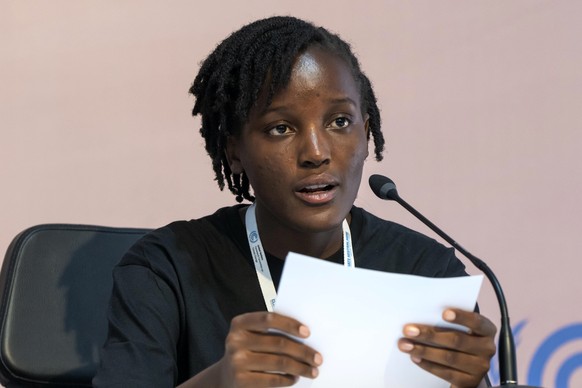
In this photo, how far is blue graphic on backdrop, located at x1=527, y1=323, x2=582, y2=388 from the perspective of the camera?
2.44 metres

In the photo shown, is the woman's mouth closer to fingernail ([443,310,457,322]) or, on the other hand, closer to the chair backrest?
fingernail ([443,310,457,322])

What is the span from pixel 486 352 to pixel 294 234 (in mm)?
465

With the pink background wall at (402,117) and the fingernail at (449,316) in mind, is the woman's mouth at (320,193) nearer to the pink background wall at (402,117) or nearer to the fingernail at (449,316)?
the fingernail at (449,316)

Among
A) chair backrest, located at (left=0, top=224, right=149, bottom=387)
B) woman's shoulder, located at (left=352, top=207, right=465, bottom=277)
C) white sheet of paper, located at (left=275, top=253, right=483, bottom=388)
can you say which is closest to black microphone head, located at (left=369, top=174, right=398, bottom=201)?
woman's shoulder, located at (left=352, top=207, right=465, bottom=277)

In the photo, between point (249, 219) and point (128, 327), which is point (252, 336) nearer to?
point (128, 327)

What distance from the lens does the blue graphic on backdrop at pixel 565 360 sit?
7.99 ft

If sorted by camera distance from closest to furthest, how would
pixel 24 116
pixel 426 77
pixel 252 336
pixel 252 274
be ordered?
1. pixel 252 336
2. pixel 252 274
3. pixel 24 116
4. pixel 426 77

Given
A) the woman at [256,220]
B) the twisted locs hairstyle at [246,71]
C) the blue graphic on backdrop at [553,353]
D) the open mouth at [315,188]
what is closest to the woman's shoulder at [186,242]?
the woman at [256,220]

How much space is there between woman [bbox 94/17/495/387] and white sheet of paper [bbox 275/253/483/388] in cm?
23

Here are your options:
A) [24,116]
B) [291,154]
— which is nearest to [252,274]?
[291,154]

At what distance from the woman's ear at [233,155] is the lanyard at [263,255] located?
0.24 ft

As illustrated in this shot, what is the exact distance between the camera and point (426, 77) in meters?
2.52

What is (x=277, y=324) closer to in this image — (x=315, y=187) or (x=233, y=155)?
(x=315, y=187)

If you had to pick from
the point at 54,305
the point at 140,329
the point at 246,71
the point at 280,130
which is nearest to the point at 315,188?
the point at 280,130
